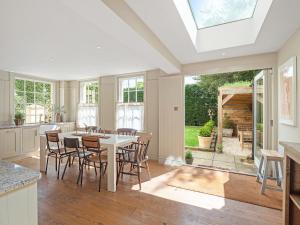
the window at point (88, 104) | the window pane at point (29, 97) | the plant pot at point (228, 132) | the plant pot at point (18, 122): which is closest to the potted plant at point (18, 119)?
the plant pot at point (18, 122)

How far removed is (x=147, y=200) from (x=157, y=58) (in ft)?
7.44

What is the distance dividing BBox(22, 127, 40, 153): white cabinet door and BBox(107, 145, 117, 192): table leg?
3.29 metres

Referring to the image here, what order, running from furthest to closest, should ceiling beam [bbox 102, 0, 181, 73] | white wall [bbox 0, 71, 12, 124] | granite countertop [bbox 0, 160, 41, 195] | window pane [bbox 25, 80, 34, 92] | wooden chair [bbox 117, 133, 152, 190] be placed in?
window pane [bbox 25, 80, 34, 92] → white wall [bbox 0, 71, 12, 124] → wooden chair [bbox 117, 133, 152, 190] → ceiling beam [bbox 102, 0, 181, 73] → granite countertop [bbox 0, 160, 41, 195]

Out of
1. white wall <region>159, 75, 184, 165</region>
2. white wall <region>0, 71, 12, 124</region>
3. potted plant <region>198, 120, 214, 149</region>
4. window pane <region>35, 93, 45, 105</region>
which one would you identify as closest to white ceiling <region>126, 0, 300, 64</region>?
white wall <region>159, 75, 184, 165</region>

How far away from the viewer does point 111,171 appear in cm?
277

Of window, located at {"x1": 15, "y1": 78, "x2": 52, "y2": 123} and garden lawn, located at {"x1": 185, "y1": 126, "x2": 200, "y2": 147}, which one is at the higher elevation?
window, located at {"x1": 15, "y1": 78, "x2": 52, "y2": 123}

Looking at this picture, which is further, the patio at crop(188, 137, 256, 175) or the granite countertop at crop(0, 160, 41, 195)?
the patio at crop(188, 137, 256, 175)

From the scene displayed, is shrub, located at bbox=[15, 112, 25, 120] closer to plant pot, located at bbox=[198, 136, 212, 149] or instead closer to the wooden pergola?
plant pot, located at bbox=[198, 136, 212, 149]

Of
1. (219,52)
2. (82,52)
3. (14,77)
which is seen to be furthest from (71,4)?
(14,77)

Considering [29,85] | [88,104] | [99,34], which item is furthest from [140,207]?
[29,85]

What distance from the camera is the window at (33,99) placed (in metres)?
5.14

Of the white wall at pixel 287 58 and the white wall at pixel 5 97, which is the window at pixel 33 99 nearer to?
the white wall at pixel 5 97

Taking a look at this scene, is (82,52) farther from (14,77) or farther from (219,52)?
(14,77)

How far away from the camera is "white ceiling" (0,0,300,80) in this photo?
178 cm
